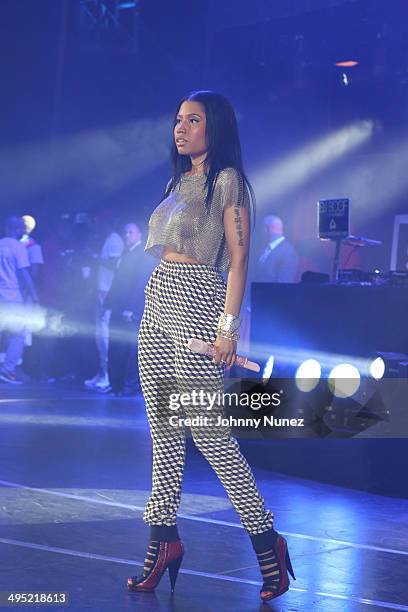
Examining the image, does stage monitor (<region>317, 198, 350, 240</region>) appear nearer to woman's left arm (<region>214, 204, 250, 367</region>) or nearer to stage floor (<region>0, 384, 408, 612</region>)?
stage floor (<region>0, 384, 408, 612</region>)

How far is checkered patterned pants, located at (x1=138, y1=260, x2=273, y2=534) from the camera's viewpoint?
3.29 metres

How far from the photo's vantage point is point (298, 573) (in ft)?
12.0

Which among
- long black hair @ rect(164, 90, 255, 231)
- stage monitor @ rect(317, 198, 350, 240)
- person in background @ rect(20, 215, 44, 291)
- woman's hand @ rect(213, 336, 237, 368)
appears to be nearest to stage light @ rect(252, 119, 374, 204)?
person in background @ rect(20, 215, 44, 291)

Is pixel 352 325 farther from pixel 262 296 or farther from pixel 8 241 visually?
pixel 8 241

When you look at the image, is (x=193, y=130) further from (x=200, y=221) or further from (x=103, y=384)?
(x=103, y=384)

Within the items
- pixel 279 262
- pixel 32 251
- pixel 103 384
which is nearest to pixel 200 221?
pixel 279 262

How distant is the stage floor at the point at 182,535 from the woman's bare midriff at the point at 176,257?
1059mm

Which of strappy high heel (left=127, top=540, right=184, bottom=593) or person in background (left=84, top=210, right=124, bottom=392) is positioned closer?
strappy high heel (left=127, top=540, right=184, bottom=593)

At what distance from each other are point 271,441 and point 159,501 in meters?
2.76

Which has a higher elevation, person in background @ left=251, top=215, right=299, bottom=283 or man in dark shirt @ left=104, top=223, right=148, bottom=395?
person in background @ left=251, top=215, right=299, bottom=283

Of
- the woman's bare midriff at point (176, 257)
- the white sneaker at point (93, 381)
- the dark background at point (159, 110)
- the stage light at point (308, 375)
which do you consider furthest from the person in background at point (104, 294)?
the woman's bare midriff at point (176, 257)

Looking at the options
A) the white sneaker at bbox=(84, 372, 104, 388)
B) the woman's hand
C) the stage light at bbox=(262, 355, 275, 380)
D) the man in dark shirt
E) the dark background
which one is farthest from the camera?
the dark background

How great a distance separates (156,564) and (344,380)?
269 centimetres

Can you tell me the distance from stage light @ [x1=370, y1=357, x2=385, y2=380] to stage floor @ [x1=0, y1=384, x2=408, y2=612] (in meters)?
0.59
